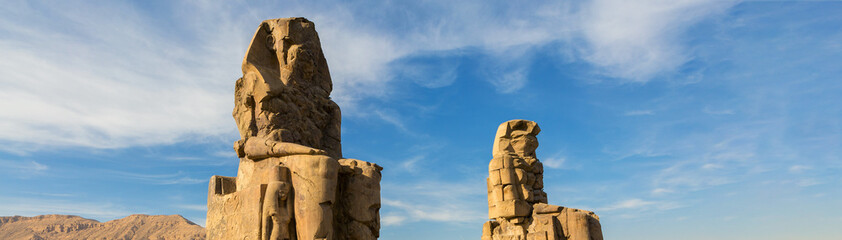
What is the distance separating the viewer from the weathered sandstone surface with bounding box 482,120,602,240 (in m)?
9.05

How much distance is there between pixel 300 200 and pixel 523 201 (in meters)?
5.57

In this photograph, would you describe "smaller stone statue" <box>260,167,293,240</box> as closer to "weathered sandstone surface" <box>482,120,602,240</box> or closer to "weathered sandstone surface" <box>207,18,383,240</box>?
"weathered sandstone surface" <box>207,18,383,240</box>

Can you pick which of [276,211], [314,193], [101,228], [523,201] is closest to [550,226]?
[523,201]

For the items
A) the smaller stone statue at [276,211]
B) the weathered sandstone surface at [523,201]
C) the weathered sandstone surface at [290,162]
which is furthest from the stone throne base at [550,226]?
the smaller stone statue at [276,211]

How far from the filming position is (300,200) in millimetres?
5449

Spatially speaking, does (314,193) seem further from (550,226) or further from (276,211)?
(550,226)

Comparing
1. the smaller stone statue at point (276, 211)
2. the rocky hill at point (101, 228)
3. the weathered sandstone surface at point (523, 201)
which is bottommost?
the smaller stone statue at point (276, 211)

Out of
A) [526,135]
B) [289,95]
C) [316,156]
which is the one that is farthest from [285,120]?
[526,135]

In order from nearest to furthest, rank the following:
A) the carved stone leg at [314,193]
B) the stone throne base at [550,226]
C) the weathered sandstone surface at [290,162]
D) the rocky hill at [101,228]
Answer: the carved stone leg at [314,193]
the weathered sandstone surface at [290,162]
the stone throne base at [550,226]
the rocky hill at [101,228]

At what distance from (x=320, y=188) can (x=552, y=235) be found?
15.7ft

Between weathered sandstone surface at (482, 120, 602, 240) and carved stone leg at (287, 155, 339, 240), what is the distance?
4636 mm

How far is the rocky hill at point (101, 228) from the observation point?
28.7m

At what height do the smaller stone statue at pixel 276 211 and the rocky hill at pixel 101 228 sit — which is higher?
the rocky hill at pixel 101 228

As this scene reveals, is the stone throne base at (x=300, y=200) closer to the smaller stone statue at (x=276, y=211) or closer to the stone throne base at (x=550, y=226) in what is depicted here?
the smaller stone statue at (x=276, y=211)
